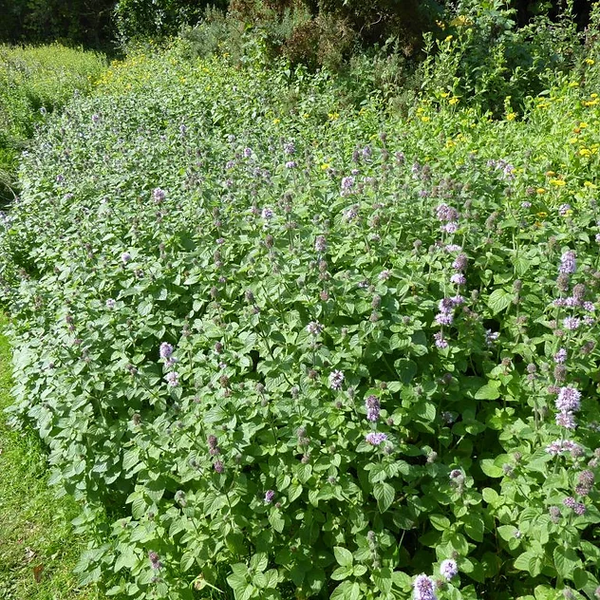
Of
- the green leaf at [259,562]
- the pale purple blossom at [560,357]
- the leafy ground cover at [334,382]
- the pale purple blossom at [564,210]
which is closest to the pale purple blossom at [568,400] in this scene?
the leafy ground cover at [334,382]

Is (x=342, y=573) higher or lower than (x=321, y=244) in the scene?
lower

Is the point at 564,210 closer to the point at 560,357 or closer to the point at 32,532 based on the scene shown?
the point at 560,357

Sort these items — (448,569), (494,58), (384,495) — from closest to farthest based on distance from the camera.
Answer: (448,569) < (384,495) < (494,58)

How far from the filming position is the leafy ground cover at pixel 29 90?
844cm

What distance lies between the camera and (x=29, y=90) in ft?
34.1

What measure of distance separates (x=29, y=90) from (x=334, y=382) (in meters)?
10.3

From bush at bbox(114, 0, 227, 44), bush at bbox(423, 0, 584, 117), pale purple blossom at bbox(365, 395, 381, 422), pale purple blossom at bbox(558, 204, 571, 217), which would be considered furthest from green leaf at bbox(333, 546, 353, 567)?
bush at bbox(114, 0, 227, 44)

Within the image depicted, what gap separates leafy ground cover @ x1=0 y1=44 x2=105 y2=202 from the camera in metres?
8.44

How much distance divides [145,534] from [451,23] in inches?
278

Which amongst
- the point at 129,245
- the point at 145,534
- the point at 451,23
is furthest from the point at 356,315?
the point at 451,23

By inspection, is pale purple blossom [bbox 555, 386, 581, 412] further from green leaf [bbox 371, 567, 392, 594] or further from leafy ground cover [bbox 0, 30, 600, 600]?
green leaf [bbox 371, 567, 392, 594]

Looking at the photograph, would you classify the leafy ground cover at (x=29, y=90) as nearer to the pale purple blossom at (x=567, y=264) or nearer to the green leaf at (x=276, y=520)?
the green leaf at (x=276, y=520)

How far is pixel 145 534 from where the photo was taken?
250 cm

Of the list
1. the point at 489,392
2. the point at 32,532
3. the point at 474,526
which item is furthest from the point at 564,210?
the point at 32,532
